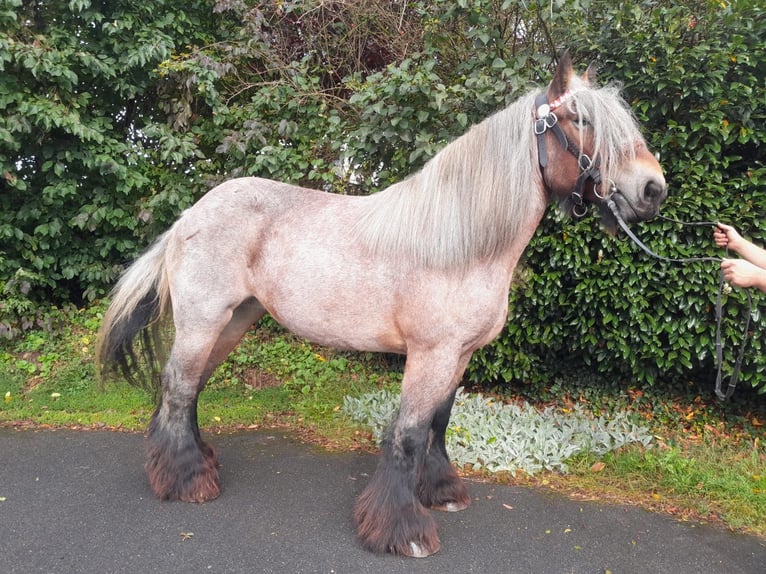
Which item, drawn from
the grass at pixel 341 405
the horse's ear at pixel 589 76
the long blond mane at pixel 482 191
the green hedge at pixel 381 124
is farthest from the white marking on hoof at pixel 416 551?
the horse's ear at pixel 589 76

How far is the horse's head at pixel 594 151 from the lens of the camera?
7.69 ft

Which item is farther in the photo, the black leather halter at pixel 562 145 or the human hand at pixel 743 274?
the black leather halter at pixel 562 145

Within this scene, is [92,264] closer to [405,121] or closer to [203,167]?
[203,167]

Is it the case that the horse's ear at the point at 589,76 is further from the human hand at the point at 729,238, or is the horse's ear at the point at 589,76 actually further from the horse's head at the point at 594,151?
the human hand at the point at 729,238

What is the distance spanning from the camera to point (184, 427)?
3.20 m

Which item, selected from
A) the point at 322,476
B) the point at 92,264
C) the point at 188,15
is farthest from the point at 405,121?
the point at 92,264

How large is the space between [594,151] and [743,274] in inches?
33.7

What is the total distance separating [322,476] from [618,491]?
204 cm

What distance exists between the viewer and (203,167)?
6.04 meters

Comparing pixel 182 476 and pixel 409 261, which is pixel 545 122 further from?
pixel 182 476

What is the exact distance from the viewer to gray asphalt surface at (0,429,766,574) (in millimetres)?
2557

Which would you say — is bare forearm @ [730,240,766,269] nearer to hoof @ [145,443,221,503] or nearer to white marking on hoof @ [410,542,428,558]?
white marking on hoof @ [410,542,428,558]

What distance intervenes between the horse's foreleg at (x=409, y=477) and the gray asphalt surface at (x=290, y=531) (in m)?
0.09

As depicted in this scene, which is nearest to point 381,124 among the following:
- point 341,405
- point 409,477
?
point 341,405
